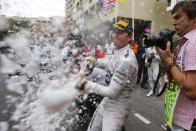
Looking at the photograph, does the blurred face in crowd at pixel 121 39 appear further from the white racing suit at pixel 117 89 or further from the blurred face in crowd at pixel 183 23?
the blurred face in crowd at pixel 183 23

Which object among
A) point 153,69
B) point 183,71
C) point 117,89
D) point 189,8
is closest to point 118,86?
point 117,89

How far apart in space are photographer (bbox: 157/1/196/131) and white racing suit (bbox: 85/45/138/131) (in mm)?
714

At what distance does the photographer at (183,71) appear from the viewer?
85.5 inches

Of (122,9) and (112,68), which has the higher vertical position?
(122,9)

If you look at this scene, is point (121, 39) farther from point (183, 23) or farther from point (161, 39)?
point (183, 23)

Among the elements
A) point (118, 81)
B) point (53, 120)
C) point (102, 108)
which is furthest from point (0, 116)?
point (118, 81)

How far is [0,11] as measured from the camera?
4.73 metres

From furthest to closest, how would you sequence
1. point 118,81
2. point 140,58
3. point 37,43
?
point 140,58 < point 37,43 < point 118,81

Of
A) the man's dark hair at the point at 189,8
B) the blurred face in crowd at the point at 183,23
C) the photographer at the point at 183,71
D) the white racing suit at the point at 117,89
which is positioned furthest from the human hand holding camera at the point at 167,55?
the white racing suit at the point at 117,89

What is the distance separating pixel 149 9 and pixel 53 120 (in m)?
24.4

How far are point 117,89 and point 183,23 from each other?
102cm

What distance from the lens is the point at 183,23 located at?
91.7 inches

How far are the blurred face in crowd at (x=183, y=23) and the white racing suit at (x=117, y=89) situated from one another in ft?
2.76

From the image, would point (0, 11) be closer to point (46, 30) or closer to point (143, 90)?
point (46, 30)
